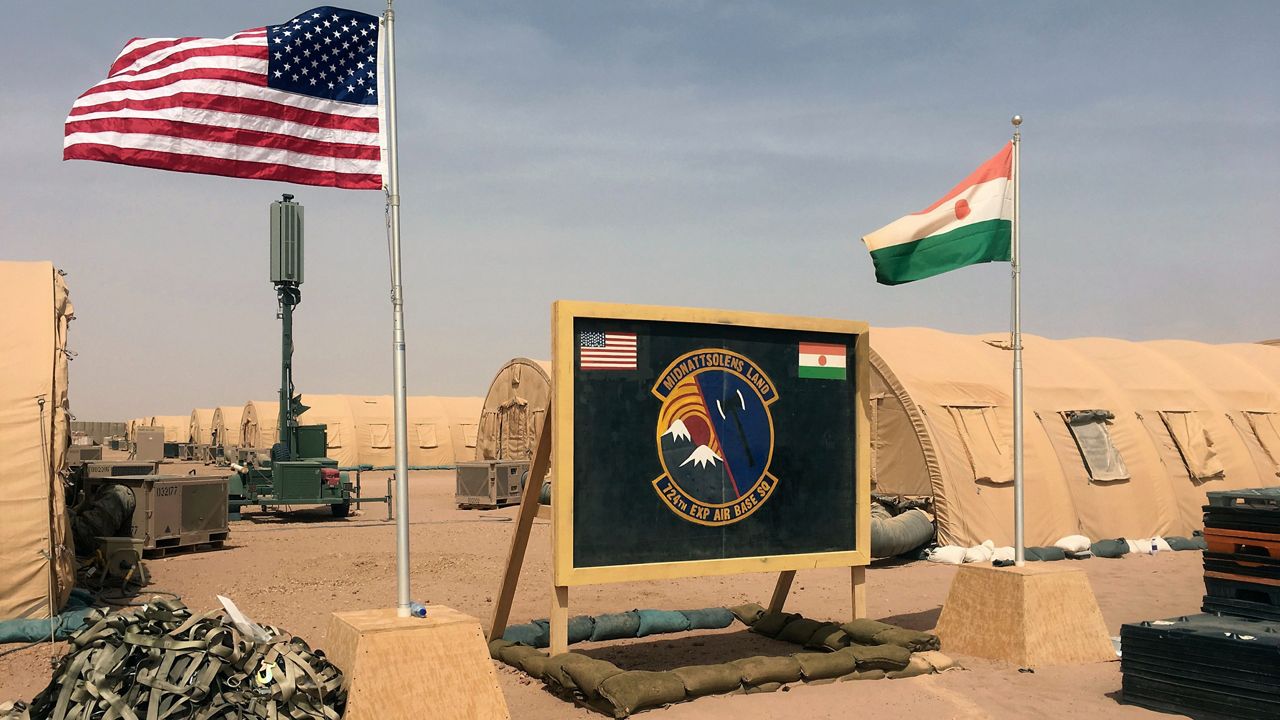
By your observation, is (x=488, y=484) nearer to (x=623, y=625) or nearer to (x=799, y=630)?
(x=623, y=625)

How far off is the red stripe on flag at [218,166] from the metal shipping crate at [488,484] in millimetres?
18587

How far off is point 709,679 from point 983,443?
11.3 metres

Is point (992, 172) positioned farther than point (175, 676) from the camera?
Yes

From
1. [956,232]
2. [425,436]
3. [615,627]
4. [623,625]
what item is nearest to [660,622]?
[623,625]

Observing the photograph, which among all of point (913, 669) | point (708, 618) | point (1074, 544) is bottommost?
point (1074, 544)

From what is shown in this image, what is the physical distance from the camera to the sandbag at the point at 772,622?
33.8ft

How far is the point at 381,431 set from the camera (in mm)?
47156

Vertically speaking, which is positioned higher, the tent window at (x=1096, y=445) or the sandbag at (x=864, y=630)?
the tent window at (x=1096, y=445)

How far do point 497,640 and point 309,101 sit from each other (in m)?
5.11

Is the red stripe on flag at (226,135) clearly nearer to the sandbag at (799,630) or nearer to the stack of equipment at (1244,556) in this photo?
the sandbag at (799,630)

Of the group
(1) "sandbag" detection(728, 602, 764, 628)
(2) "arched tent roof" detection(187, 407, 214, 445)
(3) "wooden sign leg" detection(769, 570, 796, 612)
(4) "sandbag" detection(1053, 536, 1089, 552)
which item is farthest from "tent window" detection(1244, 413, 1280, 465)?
(2) "arched tent roof" detection(187, 407, 214, 445)

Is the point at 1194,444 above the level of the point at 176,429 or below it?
above

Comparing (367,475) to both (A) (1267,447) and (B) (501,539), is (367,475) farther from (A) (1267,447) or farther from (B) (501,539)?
(A) (1267,447)

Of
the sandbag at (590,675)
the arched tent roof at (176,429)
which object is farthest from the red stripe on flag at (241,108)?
the arched tent roof at (176,429)
